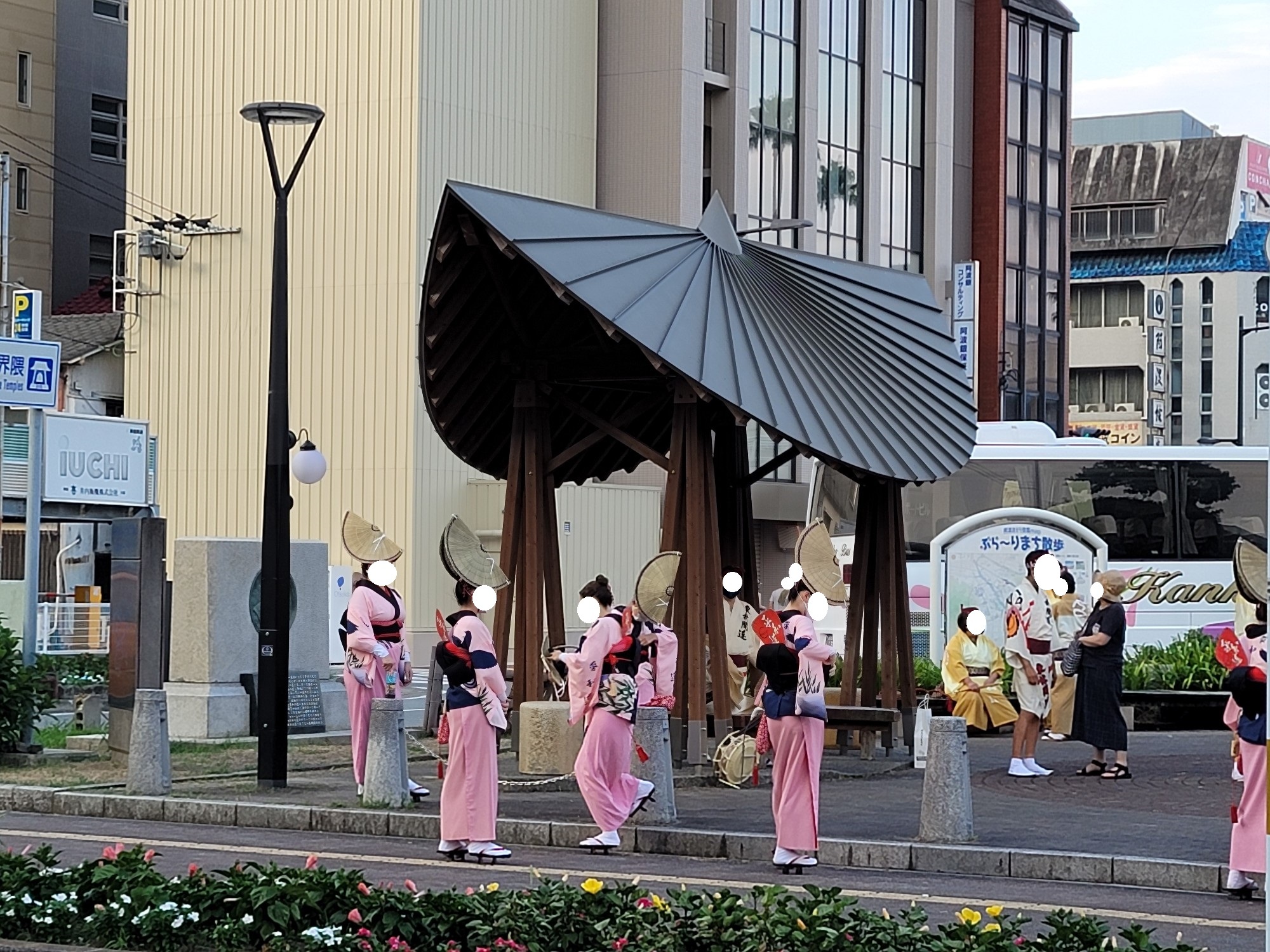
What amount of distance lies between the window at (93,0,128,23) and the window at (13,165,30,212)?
17.2 ft

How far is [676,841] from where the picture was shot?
13695 mm

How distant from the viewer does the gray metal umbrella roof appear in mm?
A: 17219

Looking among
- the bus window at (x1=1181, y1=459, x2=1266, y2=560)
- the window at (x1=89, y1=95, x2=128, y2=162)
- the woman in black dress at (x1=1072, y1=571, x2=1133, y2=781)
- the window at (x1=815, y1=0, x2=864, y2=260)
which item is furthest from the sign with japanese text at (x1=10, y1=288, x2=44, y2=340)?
the window at (x1=89, y1=95, x2=128, y2=162)

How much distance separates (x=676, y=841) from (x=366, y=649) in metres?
3.53

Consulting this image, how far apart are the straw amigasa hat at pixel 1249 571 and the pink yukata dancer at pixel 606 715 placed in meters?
4.03

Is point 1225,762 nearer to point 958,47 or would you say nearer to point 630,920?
point 630,920

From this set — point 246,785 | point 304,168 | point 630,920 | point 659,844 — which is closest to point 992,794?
point 659,844

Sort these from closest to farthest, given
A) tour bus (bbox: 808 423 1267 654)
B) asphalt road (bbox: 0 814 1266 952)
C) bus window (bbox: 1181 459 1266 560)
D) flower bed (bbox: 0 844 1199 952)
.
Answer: flower bed (bbox: 0 844 1199 952)
asphalt road (bbox: 0 814 1266 952)
tour bus (bbox: 808 423 1267 654)
bus window (bbox: 1181 459 1266 560)

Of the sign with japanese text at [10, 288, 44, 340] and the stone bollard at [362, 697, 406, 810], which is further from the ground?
the sign with japanese text at [10, 288, 44, 340]

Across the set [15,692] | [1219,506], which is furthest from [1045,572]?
[1219,506]

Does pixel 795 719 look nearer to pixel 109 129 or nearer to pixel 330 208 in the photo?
pixel 330 208

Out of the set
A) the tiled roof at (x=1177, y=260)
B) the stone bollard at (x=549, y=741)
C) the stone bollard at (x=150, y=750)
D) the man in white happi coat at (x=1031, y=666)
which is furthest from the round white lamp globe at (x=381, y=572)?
the tiled roof at (x=1177, y=260)

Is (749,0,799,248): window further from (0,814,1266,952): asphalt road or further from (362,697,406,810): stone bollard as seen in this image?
(0,814,1266,952): asphalt road

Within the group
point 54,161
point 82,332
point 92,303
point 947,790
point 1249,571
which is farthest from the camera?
point 54,161
